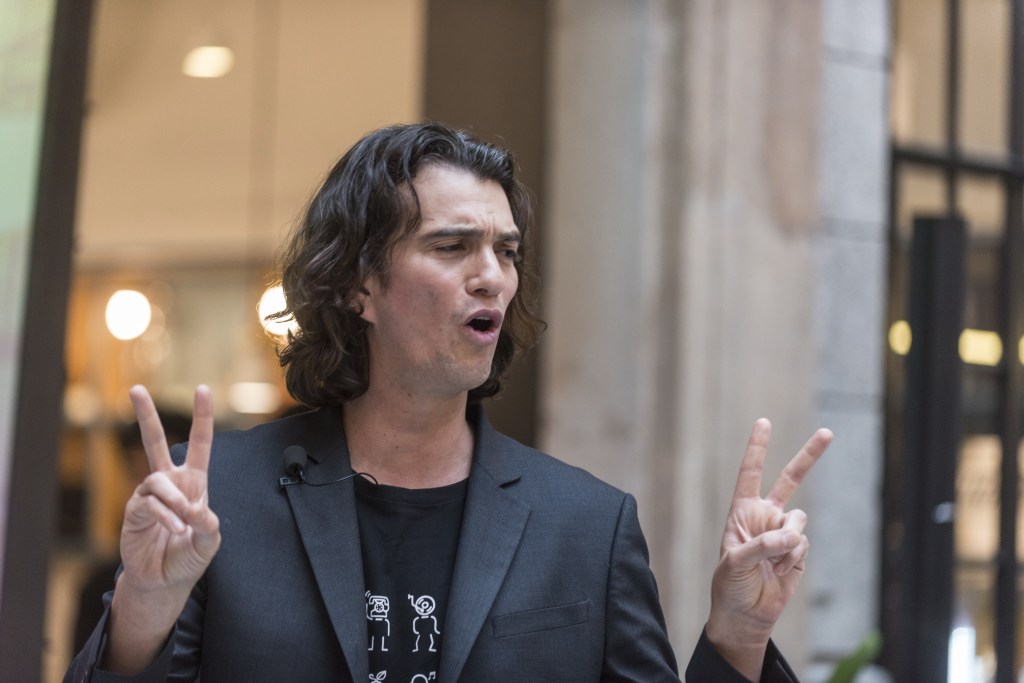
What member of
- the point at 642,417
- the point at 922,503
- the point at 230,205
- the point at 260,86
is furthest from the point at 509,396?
the point at 230,205

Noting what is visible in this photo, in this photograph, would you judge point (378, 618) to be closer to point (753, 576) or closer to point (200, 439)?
point (200, 439)

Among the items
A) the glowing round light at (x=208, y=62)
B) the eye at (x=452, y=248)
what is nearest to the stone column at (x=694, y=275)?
the eye at (x=452, y=248)

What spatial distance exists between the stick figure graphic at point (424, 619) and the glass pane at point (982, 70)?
438cm

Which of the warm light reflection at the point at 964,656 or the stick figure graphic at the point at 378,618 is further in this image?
the warm light reflection at the point at 964,656

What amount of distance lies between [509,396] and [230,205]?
6.80 meters

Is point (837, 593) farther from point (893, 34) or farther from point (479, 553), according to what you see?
point (479, 553)

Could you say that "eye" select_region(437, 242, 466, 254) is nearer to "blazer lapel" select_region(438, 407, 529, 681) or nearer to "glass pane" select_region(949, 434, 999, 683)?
"blazer lapel" select_region(438, 407, 529, 681)

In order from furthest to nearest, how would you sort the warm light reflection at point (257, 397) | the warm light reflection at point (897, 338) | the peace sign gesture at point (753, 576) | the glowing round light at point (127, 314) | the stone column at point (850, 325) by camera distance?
→ the glowing round light at point (127, 314), the warm light reflection at point (257, 397), the warm light reflection at point (897, 338), the stone column at point (850, 325), the peace sign gesture at point (753, 576)

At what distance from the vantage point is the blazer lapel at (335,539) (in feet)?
6.88

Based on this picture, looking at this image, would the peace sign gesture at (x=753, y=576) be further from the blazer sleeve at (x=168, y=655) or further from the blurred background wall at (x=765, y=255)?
the blurred background wall at (x=765, y=255)

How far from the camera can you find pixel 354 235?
2402 millimetres

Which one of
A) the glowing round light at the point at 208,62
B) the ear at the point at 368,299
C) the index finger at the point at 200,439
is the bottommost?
the index finger at the point at 200,439

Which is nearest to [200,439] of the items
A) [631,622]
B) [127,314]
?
[631,622]

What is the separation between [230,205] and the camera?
11383 mm
